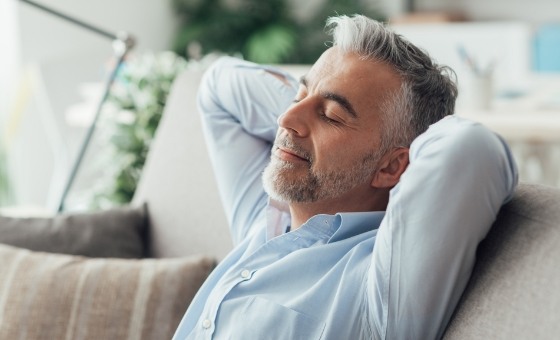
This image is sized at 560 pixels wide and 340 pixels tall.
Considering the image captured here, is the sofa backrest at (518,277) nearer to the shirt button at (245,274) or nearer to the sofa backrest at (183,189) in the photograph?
the shirt button at (245,274)

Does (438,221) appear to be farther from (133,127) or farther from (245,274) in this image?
(133,127)

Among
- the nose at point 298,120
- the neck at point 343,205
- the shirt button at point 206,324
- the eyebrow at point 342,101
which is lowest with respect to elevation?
the shirt button at point 206,324

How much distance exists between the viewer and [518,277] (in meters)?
1.19

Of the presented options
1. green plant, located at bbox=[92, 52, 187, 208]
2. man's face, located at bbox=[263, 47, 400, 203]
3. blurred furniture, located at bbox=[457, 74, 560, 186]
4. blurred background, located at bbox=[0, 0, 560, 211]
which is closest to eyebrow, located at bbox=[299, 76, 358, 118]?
man's face, located at bbox=[263, 47, 400, 203]

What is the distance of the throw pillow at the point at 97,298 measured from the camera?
6.13 feet

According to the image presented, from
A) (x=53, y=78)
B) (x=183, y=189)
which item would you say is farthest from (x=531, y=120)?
(x=53, y=78)

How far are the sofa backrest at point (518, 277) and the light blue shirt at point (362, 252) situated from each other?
3 cm

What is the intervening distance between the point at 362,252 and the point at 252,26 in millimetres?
4596

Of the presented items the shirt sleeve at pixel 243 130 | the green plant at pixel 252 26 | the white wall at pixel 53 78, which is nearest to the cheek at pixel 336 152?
the shirt sleeve at pixel 243 130

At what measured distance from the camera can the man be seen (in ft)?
3.95

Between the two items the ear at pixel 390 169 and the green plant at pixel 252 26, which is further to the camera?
the green plant at pixel 252 26

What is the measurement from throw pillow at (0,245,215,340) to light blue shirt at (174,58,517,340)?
0.59 feet

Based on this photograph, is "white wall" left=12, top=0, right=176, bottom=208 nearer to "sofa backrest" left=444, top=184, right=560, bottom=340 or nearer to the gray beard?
the gray beard

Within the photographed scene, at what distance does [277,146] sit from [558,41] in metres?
4.01
